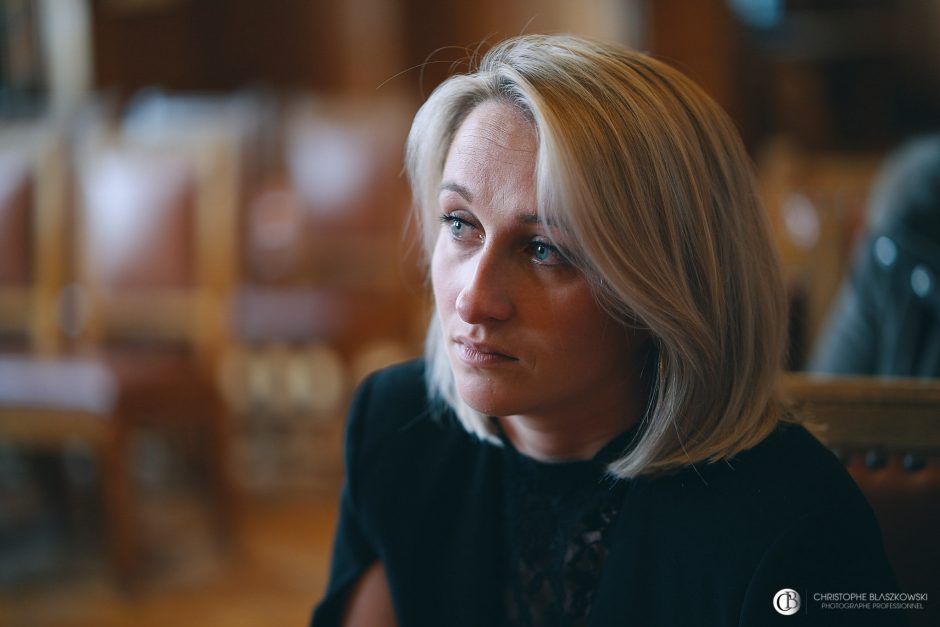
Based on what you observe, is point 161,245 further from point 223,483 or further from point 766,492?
point 766,492

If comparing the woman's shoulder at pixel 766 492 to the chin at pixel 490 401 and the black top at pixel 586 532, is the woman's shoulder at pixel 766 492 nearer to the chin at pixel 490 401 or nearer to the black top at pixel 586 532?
the black top at pixel 586 532

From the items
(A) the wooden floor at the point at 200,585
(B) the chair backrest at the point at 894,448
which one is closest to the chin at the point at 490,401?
(B) the chair backrest at the point at 894,448

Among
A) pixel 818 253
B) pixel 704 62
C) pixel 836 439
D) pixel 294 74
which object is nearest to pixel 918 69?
pixel 704 62

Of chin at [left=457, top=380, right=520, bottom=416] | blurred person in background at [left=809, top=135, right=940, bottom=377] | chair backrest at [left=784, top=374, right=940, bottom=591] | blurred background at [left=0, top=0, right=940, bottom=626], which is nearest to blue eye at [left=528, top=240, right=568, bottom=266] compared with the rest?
chin at [left=457, top=380, right=520, bottom=416]

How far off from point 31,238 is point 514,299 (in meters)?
2.48

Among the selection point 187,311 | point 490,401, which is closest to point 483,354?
point 490,401

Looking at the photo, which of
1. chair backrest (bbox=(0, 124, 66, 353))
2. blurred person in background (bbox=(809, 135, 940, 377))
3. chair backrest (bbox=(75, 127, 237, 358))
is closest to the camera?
blurred person in background (bbox=(809, 135, 940, 377))

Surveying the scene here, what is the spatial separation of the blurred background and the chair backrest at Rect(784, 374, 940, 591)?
2.85 feet

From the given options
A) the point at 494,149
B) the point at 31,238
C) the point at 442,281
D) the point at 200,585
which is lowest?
the point at 200,585

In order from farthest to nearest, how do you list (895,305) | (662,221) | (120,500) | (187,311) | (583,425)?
(187,311) < (120,500) < (895,305) < (583,425) < (662,221)

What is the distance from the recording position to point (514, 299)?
80 centimetres

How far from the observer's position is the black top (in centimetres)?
75

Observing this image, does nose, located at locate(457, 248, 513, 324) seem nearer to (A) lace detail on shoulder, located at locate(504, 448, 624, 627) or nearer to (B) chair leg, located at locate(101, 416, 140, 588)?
(A) lace detail on shoulder, located at locate(504, 448, 624, 627)

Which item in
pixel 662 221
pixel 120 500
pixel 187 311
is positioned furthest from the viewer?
pixel 187 311
